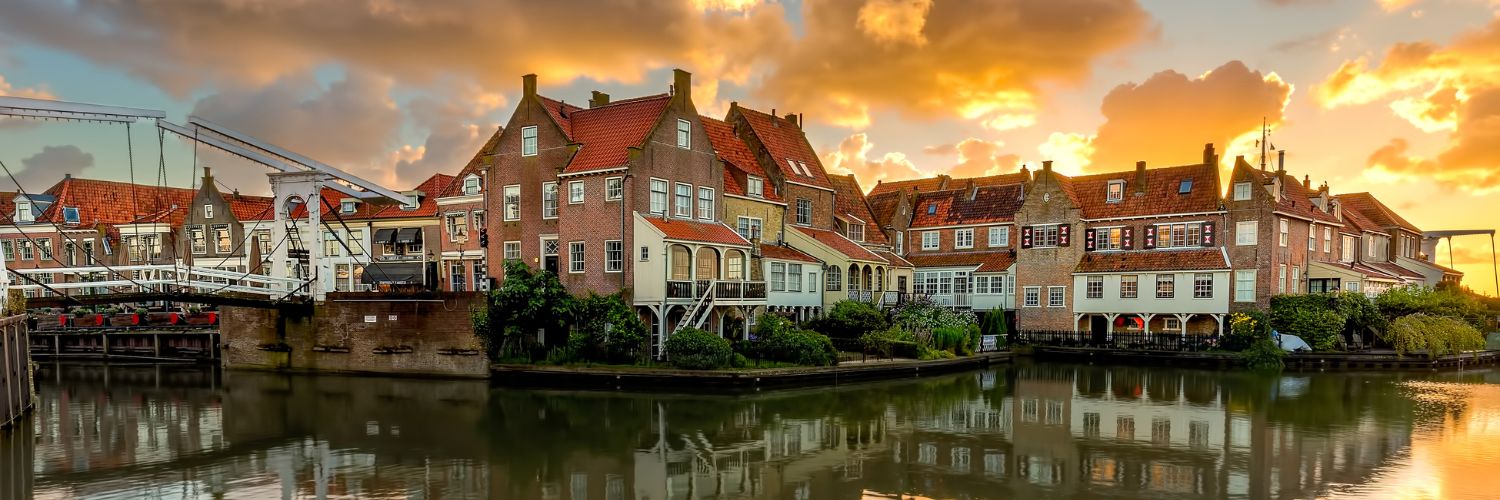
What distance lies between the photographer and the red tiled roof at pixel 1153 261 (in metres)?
44.3

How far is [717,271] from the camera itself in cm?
3622

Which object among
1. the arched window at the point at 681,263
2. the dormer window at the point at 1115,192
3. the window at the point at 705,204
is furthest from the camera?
the dormer window at the point at 1115,192

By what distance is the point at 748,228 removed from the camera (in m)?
40.6

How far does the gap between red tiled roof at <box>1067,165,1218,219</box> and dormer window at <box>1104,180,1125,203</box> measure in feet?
0.39

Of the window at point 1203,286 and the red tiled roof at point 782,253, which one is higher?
the red tiled roof at point 782,253

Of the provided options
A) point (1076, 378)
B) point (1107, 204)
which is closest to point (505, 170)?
point (1076, 378)

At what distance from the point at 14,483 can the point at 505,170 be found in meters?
21.1

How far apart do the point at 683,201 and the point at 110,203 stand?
43.3 m

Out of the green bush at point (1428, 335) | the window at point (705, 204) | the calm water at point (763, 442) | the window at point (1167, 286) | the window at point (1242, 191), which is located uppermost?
the window at point (1242, 191)

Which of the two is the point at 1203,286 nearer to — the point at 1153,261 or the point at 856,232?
the point at 1153,261

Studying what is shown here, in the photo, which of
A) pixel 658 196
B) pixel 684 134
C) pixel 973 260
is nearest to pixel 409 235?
pixel 658 196

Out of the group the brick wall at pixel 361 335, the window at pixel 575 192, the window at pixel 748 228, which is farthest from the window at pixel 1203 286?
the brick wall at pixel 361 335

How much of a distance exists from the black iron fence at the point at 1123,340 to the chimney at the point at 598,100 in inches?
995

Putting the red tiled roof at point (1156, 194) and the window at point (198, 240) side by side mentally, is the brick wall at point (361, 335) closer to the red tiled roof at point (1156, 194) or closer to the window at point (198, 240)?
the window at point (198, 240)
